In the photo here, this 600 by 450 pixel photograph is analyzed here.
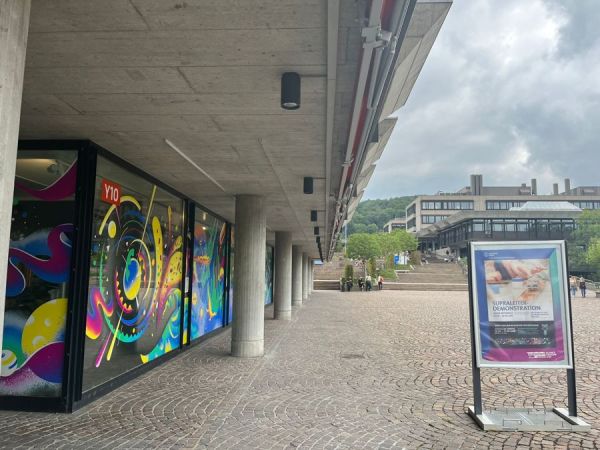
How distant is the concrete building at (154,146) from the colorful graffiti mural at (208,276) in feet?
0.51

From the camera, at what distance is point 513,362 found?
18.9 feet

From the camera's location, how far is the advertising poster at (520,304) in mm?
5766

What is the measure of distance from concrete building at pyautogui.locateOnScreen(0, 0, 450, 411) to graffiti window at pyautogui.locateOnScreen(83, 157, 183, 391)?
1.4 inches

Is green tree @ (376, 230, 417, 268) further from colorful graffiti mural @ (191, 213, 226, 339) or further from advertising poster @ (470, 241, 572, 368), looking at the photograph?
advertising poster @ (470, 241, 572, 368)

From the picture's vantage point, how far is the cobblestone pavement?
16.5 feet

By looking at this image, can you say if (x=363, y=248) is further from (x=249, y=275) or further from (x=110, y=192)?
(x=110, y=192)

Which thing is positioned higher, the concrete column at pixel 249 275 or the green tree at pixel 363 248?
the green tree at pixel 363 248

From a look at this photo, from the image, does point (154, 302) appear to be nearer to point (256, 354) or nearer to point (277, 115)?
point (256, 354)

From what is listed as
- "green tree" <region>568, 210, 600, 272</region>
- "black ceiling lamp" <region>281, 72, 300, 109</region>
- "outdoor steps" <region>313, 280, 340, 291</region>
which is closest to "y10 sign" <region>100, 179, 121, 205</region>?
"black ceiling lamp" <region>281, 72, 300, 109</region>

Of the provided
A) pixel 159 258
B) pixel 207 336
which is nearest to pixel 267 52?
pixel 159 258

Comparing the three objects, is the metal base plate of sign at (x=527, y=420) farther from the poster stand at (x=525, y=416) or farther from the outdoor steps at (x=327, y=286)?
the outdoor steps at (x=327, y=286)

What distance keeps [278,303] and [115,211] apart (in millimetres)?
11993

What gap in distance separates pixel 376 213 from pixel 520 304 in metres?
182

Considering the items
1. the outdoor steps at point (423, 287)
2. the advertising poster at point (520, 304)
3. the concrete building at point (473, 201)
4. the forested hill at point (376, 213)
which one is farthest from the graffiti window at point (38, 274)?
the forested hill at point (376, 213)
